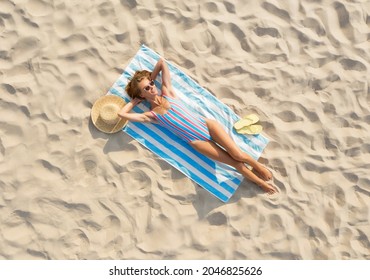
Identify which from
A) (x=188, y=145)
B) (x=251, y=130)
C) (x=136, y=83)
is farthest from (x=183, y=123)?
(x=251, y=130)

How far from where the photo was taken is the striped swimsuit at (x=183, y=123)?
4.19m

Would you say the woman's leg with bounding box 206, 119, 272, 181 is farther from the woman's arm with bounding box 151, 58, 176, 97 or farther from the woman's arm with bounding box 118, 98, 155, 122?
the woman's arm with bounding box 118, 98, 155, 122

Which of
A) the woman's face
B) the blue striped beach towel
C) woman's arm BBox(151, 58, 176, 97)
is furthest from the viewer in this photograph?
the blue striped beach towel

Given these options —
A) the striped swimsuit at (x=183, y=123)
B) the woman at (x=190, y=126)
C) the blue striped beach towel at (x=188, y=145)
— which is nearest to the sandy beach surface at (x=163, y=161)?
the blue striped beach towel at (x=188, y=145)

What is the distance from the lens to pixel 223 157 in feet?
13.8

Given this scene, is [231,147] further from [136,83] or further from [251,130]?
[136,83]

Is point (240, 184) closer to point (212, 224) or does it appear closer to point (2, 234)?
point (212, 224)

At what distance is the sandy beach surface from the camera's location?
426cm

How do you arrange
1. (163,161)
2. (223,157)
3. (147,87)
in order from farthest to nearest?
1. (163,161)
2. (223,157)
3. (147,87)

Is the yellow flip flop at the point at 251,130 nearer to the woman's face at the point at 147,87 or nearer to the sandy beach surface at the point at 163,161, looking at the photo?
the sandy beach surface at the point at 163,161

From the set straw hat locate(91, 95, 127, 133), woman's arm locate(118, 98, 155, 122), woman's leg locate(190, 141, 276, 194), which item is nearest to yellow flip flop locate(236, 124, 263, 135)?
woman's leg locate(190, 141, 276, 194)

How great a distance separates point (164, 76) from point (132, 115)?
1.76ft

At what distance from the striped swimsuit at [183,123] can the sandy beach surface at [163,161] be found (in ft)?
1.30

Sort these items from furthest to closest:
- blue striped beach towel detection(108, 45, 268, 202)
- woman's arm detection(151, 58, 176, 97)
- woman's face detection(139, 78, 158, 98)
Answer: blue striped beach towel detection(108, 45, 268, 202), woman's arm detection(151, 58, 176, 97), woman's face detection(139, 78, 158, 98)
